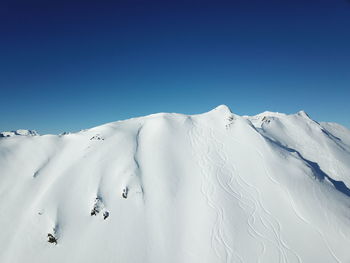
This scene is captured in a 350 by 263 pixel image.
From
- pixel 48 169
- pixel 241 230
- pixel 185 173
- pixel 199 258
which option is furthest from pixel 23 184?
pixel 241 230

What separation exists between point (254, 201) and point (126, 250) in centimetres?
1398

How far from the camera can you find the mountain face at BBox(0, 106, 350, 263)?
1944 centimetres

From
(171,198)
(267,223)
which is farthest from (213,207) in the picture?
(267,223)

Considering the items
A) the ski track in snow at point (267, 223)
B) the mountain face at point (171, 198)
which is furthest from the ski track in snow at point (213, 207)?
the ski track in snow at point (267, 223)

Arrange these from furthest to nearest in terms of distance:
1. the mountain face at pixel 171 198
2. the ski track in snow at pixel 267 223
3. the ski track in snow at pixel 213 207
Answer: the mountain face at pixel 171 198
the ski track in snow at pixel 213 207
the ski track in snow at pixel 267 223

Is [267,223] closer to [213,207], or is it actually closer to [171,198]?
[213,207]

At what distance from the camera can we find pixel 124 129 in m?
38.6

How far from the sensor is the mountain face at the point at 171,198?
63.8 feet

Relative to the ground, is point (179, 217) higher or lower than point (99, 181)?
lower

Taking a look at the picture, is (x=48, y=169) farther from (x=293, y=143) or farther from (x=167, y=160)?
(x=293, y=143)

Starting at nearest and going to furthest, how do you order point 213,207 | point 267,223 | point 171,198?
1. point 267,223
2. point 213,207
3. point 171,198

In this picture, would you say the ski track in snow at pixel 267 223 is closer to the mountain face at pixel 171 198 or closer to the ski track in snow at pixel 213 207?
the mountain face at pixel 171 198

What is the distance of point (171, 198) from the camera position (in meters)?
25.0

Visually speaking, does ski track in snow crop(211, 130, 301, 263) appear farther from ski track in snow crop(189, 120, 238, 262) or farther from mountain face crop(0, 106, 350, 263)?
ski track in snow crop(189, 120, 238, 262)
